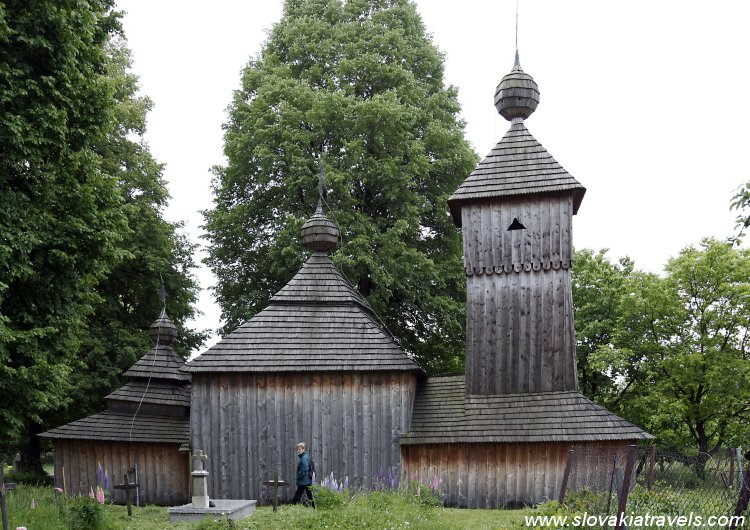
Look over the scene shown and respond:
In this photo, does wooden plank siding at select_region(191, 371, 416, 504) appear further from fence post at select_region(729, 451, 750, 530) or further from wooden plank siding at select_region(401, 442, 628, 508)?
fence post at select_region(729, 451, 750, 530)

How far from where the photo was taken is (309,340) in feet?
48.9

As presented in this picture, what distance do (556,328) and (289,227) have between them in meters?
9.27

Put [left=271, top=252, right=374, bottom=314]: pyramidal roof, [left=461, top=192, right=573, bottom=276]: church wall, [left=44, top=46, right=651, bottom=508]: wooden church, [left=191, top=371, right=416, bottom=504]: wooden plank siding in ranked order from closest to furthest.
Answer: [left=44, top=46, right=651, bottom=508]: wooden church
[left=191, top=371, right=416, bottom=504]: wooden plank siding
[left=461, top=192, right=573, bottom=276]: church wall
[left=271, top=252, right=374, bottom=314]: pyramidal roof

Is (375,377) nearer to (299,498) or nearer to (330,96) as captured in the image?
(299,498)

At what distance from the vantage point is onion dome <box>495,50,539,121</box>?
1653cm

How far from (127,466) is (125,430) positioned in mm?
858

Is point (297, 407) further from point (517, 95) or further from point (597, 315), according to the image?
point (597, 315)

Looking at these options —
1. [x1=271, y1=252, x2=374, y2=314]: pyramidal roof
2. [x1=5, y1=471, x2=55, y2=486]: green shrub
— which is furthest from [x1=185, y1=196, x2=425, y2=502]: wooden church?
[x1=5, y1=471, x2=55, y2=486]: green shrub

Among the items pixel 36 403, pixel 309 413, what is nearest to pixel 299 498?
pixel 309 413

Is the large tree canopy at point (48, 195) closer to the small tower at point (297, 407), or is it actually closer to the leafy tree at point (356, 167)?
the small tower at point (297, 407)

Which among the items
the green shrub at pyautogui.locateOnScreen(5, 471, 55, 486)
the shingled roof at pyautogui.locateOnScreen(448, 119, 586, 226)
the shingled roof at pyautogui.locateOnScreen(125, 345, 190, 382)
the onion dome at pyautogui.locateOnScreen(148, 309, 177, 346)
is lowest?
the green shrub at pyautogui.locateOnScreen(5, 471, 55, 486)

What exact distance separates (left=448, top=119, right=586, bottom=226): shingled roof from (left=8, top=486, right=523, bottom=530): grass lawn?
6.88 metres

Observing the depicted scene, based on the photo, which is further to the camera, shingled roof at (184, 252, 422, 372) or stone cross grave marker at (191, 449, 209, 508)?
shingled roof at (184, 252, 422, 372)

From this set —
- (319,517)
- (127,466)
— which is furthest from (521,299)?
(127,466)
